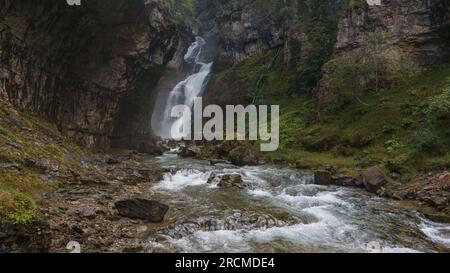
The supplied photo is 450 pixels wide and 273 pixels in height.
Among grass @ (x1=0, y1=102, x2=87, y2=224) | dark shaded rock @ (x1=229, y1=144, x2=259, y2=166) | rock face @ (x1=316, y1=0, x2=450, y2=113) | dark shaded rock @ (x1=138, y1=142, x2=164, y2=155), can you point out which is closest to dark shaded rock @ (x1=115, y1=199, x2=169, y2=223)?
grass @ (x1=0, y1=102, x2=87, y2=224)

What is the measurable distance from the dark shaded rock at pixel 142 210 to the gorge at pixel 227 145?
5 centimetres

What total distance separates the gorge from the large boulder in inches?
3.5

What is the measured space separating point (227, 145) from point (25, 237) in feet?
87.4

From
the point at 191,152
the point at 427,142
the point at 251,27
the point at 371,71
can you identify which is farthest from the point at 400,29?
the point at 251,27

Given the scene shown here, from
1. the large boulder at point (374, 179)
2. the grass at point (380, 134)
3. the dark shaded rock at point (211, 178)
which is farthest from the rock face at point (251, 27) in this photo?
the large boulder at point (374, 179)

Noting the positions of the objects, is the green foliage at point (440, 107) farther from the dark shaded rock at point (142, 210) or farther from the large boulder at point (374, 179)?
the dark shaded rock at point (142, 210)

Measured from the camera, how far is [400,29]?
3325 cm

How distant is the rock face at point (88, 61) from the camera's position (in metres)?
21.3

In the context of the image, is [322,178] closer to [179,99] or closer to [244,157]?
[244,157]

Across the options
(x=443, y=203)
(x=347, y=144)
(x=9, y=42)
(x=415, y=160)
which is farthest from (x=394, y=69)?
(x=9, y=42)

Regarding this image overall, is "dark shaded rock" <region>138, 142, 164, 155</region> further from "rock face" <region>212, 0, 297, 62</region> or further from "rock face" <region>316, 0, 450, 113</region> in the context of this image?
"rock face" <region>212, 0, 297, 62</region>

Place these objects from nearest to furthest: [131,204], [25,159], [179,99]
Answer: [131,204] < [25,159] < [179,99]

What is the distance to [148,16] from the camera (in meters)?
32.0

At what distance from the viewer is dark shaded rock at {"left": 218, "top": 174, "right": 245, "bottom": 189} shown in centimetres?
2019
